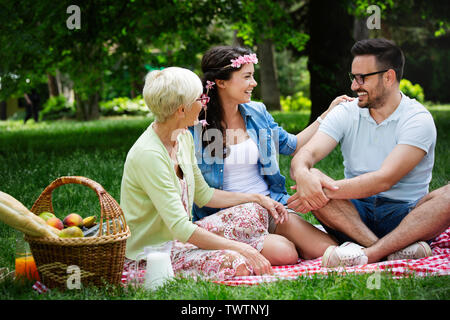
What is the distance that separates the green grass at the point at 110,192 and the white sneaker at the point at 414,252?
48cm

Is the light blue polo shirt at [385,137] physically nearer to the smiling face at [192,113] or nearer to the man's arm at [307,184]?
the man's arm at [307,184]

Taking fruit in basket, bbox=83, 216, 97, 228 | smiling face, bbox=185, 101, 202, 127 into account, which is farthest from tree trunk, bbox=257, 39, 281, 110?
fruit in basket, bbox=83, 216, 97, 228

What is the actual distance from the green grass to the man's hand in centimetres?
72

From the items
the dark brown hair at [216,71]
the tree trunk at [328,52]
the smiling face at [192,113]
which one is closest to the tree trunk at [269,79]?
the tree trunk at [328,52]

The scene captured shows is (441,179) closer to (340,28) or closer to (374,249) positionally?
(374,249)

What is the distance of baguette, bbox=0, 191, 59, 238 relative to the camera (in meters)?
3.09

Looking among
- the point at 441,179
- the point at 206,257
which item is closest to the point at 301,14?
the point at 441,179

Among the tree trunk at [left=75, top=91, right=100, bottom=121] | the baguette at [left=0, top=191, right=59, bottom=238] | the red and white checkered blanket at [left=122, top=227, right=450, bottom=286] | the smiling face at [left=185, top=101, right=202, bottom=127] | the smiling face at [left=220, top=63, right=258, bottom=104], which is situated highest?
the smiling face at [left=220, top=63, right=258, bottom=104]

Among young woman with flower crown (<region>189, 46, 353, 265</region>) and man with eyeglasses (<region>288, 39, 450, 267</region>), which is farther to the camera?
young woman with flower crown (<region>189, 46, 353, 265</region>)

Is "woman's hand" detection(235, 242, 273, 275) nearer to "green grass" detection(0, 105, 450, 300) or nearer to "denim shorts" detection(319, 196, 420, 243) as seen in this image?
"green grass" detection(0, 105, 450, 300)

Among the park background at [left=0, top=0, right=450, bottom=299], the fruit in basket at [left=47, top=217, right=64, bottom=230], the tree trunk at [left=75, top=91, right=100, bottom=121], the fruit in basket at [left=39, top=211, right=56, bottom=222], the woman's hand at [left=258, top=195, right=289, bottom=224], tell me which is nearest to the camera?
the park background at [left=0, top=0, right=450, bottom=299]

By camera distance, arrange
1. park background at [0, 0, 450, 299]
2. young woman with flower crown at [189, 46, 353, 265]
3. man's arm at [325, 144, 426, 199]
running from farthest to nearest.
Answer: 1. young woman with flower crown at [189, 46, 353, 265]
2. man's arm at [325, 144, 426, 199]
3. park background at [0, 0, 450, 299]

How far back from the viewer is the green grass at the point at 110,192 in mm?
3105

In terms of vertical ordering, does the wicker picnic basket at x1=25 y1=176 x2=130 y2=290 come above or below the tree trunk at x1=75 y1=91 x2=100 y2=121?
above
